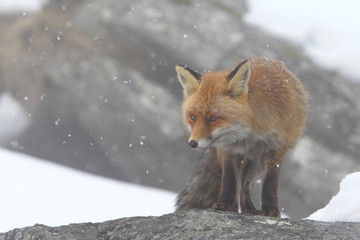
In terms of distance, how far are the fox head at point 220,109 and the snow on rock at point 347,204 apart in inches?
43.9

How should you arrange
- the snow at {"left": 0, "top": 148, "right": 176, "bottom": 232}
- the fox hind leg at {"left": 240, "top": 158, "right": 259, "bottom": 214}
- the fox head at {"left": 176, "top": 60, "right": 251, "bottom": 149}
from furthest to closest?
the snow at {"left": 0, "top": 148, "right": 176, "bottom": 232} < the fox hind leg at {"left": 240, "top": 158, "right": 259, "bottom": 214} < the fox head at {"left": 176, "top": 60, "right": 251, "bottom": 149}

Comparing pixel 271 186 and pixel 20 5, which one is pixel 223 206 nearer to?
pixel 271 186

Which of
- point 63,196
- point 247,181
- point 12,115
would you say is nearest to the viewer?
point 247,181

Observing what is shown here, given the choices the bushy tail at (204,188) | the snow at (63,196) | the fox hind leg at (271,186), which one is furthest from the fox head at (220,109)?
the snow at (63,196)

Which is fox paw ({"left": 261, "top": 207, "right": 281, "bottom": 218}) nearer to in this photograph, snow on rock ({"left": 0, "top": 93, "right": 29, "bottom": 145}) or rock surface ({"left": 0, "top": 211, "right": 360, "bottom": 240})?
rock surface ({"left": 0, "top": 211, "right": 360, "bottom": 240})

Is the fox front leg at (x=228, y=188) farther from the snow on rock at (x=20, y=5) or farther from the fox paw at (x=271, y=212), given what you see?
the snow on rock at (x=20, y=5)

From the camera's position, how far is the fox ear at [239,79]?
376cm

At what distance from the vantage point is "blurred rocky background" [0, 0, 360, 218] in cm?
1106

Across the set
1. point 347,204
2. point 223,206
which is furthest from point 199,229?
point 347,204

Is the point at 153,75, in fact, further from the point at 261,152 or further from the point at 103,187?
the point at 261,152

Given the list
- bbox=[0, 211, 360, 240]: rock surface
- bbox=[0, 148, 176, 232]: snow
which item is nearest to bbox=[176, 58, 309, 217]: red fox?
bbox=[0, 211, 360, 240]: rock surface

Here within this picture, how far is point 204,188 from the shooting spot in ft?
14.2

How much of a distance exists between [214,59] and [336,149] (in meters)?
3.69

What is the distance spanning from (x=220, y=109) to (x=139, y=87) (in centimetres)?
879
